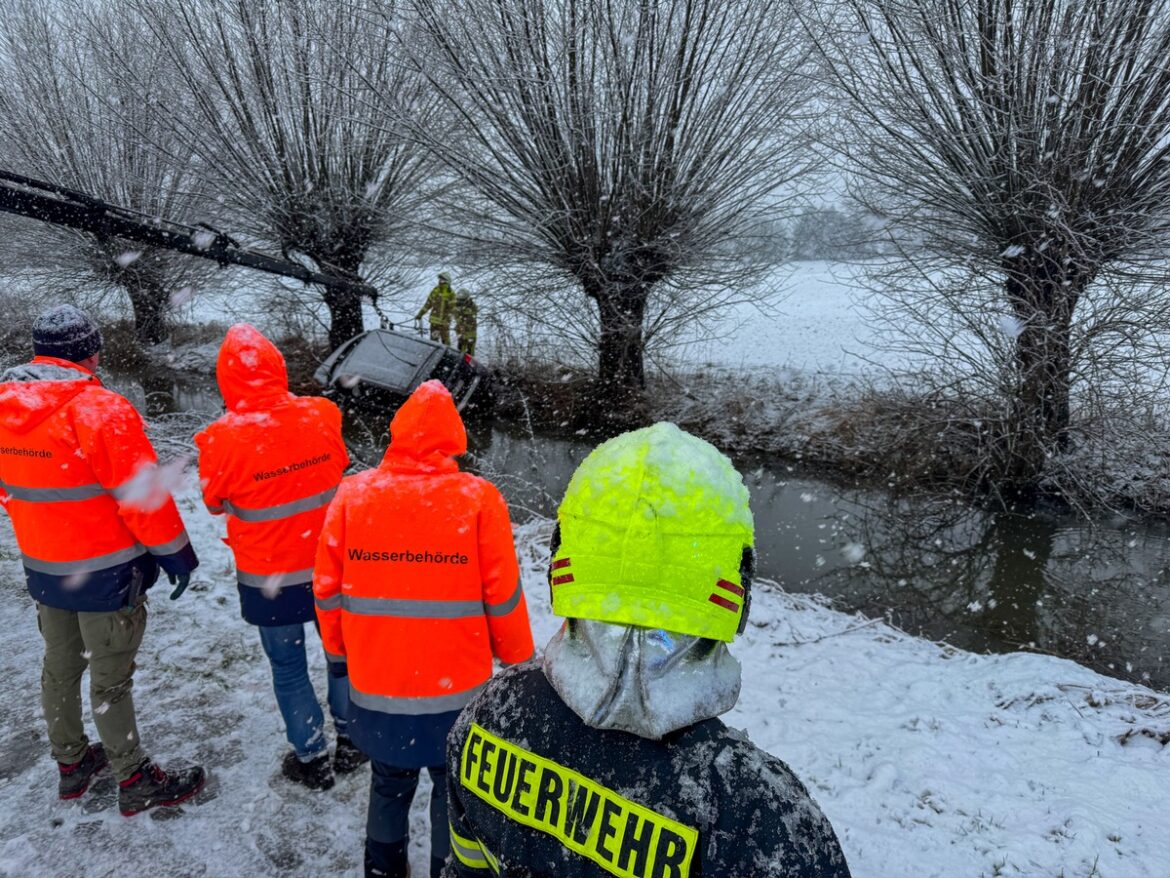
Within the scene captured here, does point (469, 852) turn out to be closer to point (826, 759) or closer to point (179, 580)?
point (179, 580)

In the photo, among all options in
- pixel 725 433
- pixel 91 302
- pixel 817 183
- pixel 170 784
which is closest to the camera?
pixel 170 784

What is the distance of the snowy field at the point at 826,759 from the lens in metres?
2.91

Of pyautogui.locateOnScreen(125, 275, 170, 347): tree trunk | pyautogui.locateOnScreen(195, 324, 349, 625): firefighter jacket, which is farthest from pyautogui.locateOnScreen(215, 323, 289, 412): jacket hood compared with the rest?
pyautogui.locateOnScreen(125, 275, 170, 347): tree trunk

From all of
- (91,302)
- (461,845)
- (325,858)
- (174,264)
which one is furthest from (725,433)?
(91,302)

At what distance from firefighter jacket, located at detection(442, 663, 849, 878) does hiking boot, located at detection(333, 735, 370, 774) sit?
2252mm

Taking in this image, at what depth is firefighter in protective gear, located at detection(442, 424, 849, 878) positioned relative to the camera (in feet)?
3.62

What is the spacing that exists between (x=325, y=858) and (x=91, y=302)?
20461 millimetres

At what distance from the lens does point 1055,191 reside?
24.9 feet

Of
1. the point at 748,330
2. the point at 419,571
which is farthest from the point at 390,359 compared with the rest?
the point at 748,330

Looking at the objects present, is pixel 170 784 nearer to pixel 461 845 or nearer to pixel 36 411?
pixel 36 411

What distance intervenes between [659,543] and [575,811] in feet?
1.68

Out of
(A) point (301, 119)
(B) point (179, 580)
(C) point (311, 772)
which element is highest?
(A) point (301, 119)

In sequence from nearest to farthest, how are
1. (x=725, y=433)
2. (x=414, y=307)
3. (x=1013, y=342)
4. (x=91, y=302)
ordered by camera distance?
1. (x=1013, y=342)
2. (x=725, y=433)
3. (x=414, y=307)
4. (x=91, y=302)

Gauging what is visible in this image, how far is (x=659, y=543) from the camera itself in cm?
115
